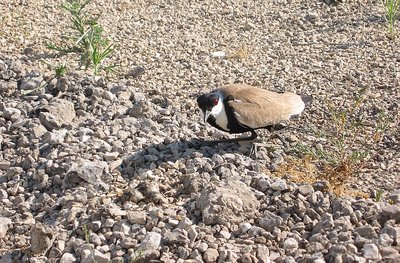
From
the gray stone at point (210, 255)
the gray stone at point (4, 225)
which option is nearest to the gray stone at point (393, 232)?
the gray stone at point (210, 255)

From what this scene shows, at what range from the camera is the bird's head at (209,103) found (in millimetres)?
4730

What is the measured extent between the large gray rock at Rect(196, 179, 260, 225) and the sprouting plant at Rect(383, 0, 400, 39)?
3.52 metres

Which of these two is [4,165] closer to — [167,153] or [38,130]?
[38,130]

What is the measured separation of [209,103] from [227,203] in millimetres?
1012

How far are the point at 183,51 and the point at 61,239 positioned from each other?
3334mm

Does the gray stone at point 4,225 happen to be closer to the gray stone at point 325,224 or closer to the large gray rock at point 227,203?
the large gray rock at point 227,203

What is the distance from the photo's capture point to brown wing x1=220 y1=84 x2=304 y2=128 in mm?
4832

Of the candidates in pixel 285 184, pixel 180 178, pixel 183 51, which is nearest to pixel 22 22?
pixel 183 51

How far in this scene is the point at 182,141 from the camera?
505 cm

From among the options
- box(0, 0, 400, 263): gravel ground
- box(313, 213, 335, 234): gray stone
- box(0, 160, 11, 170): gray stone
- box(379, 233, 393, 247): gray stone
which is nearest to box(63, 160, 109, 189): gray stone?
box(0, 0, 400, 263): gravel ground

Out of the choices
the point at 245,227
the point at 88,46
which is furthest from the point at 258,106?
the point at 88,46

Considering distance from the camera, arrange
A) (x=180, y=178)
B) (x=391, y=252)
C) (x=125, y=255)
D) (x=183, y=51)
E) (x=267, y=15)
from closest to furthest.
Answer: (x=391, y=252)
(x=125, y=255)
(x=180, y=178)
(x=183, y=51)
(x=267, y=15)

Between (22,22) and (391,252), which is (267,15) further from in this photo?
(391,252)

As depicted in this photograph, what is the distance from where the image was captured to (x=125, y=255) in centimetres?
376
